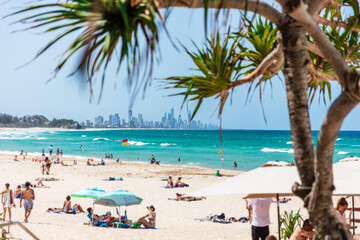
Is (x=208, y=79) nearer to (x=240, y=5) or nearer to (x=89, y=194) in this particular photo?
(x=240, y=5)

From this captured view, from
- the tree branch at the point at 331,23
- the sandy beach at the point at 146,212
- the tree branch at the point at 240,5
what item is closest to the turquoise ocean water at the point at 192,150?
the sandy beach at the point at 146,212

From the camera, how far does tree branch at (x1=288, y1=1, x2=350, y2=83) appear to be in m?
2.92

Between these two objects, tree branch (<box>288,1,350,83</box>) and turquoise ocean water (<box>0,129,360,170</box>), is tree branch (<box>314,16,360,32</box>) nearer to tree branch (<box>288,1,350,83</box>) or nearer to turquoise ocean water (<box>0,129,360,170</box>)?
tree branch (<box>288,1,350,83</box>)

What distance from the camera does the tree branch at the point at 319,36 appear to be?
292cm

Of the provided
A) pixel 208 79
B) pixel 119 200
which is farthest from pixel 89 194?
pixel 208 79

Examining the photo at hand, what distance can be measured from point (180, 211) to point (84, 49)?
47.1 ft

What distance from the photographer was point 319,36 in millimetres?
3078

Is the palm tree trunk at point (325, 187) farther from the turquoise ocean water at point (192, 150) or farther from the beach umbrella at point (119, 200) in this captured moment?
the turquoise ocean water at point (192, 150)

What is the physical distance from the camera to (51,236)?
1102 cm

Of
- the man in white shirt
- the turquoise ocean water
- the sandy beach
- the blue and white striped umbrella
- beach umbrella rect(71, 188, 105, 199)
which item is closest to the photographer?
the man in white shirt

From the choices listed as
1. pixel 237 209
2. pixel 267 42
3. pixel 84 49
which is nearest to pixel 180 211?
pixel 237 209

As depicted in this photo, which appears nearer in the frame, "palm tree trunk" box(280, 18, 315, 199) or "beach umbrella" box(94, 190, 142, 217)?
"palm tree trunk" box(280, 18, 315, 199)

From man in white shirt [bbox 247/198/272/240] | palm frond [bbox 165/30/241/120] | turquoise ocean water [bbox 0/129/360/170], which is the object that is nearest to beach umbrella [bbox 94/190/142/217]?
man in white shirt [bbox 247/198/272/240]

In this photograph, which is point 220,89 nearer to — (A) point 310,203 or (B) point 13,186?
(A) point 310,203
